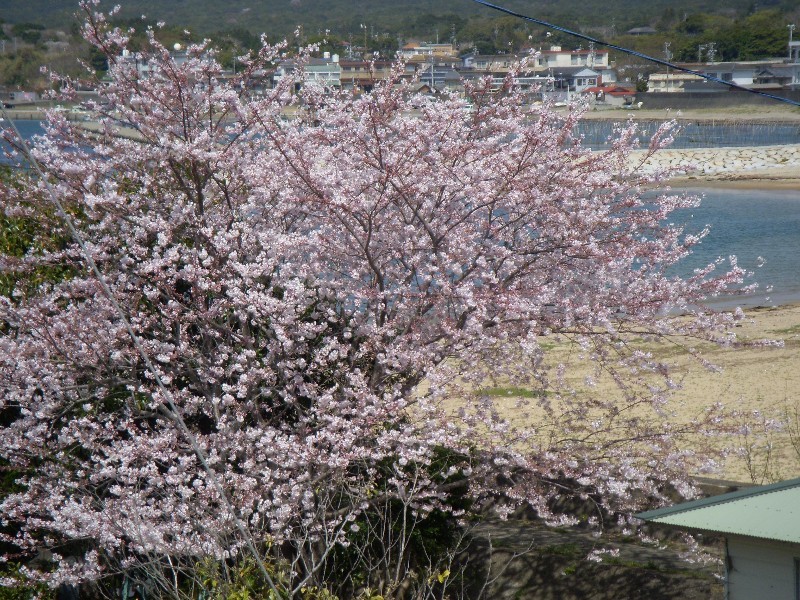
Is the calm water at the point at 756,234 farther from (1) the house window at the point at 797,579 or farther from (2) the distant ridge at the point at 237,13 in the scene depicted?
(1) the house window at the point at 797,579

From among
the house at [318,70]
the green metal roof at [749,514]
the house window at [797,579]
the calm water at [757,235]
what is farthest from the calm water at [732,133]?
the house window at [797,579]

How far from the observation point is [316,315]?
7207mm

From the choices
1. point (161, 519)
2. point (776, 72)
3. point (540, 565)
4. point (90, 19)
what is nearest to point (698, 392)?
point (540, 565)

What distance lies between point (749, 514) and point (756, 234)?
32.3 m

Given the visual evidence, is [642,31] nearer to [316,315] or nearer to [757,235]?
[757,235]

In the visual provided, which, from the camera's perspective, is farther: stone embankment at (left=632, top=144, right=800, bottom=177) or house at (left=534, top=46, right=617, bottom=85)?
stone embankment at (left=632, top=144, right=800, bottom=177)

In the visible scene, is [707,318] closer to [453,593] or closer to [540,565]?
[540,565]

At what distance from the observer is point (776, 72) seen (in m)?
91.4

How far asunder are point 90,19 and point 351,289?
111 inches

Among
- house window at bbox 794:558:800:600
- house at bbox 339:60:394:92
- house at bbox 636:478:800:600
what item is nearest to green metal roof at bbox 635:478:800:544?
house at bbox 636:478:800:600

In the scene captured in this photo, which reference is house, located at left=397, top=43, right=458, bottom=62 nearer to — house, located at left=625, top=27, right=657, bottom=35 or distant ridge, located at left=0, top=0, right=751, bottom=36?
distant ridge, located at left=0, top=0, right=751, bottom=36

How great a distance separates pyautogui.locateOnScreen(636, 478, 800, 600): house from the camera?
394cm

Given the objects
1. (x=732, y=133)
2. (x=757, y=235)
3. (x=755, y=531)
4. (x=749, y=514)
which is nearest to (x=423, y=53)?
(x=749, y=514)

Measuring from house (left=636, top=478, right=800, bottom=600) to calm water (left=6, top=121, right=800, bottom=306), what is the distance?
17.5m
